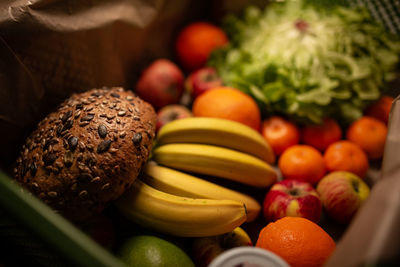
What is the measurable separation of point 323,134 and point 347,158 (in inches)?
5.7

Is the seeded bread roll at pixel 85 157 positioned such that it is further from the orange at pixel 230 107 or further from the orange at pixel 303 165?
the orange at pixel 303 165

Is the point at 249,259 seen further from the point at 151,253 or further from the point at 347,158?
the point at 347,158

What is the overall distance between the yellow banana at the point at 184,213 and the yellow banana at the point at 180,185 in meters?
0.04

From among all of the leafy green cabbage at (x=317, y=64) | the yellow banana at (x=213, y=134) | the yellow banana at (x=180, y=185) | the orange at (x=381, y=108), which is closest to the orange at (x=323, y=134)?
the leafy green cabbage at (x=317, y=64)

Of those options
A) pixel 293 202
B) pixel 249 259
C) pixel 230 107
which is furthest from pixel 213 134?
pixel 249 259

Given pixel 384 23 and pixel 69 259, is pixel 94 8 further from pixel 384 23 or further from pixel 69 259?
pixel 384 23

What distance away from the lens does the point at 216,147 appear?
0.98 metres

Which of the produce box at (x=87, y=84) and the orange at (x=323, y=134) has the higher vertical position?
the produce box at (x=87, y=84)

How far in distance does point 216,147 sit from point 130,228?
38 centimetres

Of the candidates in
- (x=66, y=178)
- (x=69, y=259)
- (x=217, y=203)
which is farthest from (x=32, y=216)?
(x=217, y=203)

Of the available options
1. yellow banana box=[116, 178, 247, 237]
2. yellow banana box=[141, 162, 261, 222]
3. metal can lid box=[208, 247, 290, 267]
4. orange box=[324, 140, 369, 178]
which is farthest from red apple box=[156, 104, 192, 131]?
metal can lid box=[208, 247, 290, 267]

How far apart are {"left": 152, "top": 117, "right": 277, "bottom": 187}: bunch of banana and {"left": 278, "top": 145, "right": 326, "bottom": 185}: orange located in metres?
0.08

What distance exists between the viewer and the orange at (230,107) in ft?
3.64

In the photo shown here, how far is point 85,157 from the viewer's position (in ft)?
2.45
